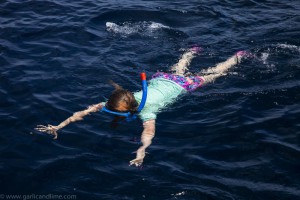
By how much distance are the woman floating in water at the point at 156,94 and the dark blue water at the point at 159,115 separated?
181mm

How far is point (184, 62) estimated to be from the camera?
8461 millimetres

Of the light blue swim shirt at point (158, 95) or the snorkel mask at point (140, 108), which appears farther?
the light blue swim shirt at point (158, 95)

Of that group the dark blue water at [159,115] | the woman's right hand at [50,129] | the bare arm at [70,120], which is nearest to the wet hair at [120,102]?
the dark blue water at [159,115]

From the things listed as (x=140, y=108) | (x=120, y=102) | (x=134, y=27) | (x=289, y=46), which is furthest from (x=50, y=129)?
(x=289, y=46)

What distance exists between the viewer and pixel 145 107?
257 inches

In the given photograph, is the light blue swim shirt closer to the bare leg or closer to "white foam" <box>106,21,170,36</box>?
the bare leg

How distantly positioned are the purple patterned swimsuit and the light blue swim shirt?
105 mm

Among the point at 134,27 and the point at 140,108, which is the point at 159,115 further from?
the point at 134,27

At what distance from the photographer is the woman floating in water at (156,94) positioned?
593 cm

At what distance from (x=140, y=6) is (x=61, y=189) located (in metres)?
8.13

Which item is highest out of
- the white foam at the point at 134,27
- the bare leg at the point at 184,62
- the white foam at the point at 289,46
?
the white foam at the point at 134,27

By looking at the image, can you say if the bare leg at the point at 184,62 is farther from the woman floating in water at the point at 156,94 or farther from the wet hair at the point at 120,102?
the wet hair at the point at 120,102

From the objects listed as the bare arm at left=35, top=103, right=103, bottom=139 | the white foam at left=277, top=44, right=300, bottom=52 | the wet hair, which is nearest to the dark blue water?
the white foam at left=277, top=44, right=300, bottom=52

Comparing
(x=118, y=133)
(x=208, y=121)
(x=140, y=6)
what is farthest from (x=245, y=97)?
(x=140, y=6)
